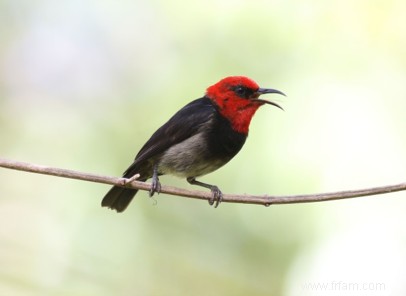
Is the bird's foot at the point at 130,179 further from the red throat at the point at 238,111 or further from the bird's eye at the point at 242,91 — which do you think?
the bird's eye at the point at 242,91

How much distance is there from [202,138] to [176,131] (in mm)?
236

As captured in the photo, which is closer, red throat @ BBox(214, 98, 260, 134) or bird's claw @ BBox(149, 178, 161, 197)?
bird's claw @ BBox(149, 178, 161, 197)

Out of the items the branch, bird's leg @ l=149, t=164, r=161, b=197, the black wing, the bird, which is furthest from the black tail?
the branch

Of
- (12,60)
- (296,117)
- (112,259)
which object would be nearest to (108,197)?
(112,259)

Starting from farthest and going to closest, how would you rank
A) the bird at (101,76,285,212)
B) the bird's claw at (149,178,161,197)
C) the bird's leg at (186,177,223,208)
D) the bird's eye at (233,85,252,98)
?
1. the bird's eye at (233,85,252,98)
2. the bird at (101,76,285,212)
3. the bird's leg at (186,177,223,208)
4. the bird's claw at (149,178,161,197)

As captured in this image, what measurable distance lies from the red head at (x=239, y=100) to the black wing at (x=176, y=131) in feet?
0.38

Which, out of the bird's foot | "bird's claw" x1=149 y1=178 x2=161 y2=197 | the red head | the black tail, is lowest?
the bird's foot

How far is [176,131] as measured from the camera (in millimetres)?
5266

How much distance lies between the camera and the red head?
524 cm

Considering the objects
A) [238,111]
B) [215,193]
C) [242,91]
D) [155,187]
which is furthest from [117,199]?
[242,91]

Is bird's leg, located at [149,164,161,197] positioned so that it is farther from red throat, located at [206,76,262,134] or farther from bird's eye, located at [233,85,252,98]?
bird's eye, located at [233,85,252,98]

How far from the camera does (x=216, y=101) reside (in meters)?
5.43

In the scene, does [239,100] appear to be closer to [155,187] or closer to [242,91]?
[242,91]

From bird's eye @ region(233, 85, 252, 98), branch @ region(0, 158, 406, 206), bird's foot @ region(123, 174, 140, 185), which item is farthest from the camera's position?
bird's eye @ region(233, 85, 252, 98)
